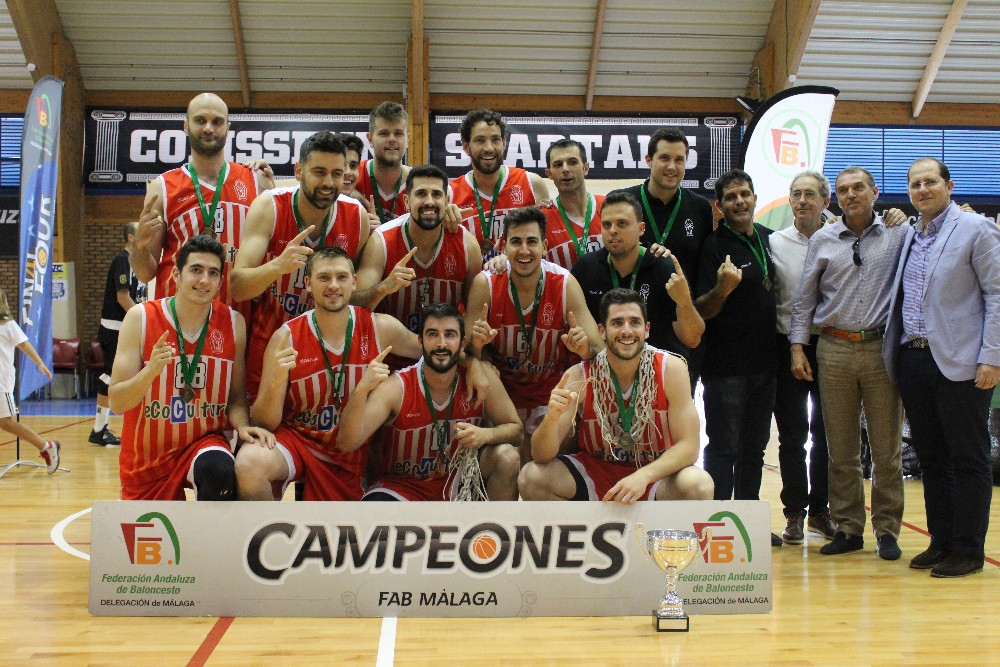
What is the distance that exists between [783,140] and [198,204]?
23.5 feet

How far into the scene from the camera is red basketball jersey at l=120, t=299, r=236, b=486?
3.84 meters

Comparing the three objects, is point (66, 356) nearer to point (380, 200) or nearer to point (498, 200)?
point (380, 200)

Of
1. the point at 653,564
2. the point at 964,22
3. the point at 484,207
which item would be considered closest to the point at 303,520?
the point at 653,564

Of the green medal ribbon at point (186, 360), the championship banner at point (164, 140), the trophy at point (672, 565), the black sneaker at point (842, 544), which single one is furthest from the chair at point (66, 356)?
the trophy at point (672, 565)

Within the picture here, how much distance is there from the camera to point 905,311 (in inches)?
171

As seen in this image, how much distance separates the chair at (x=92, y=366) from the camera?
44.6ft

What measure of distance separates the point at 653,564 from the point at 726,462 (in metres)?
1.20

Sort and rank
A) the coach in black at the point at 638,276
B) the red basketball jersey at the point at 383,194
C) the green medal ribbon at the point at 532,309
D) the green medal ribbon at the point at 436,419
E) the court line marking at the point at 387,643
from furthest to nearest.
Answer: the red basketball jersey at the point at 383,194 → the green medal ribbon at the point at 532,309 → the coach in black at the point at 638,276 → the green medal ribbon at the point at 436,419 → the court line marking at the point at 387,643

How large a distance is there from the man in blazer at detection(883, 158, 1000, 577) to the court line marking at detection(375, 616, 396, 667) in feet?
9.34

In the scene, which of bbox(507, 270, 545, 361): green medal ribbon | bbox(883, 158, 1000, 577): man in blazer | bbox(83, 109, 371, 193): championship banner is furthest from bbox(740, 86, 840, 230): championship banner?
bbox(83, 109, 371, 193): championship banner

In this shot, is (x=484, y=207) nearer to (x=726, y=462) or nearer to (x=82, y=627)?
→ (x=726, y=462)

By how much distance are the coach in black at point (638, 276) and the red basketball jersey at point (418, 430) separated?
928 mm

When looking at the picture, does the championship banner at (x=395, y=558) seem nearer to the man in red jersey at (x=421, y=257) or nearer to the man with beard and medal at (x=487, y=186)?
the man in red jersey at (x=421, y=257)

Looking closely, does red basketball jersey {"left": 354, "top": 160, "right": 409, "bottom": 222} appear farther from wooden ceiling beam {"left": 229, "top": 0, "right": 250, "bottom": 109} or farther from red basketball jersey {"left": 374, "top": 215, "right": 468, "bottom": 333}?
wooden ceiling beam {"left": 229, "top": 0, "right": 250, "bottom": 109}
